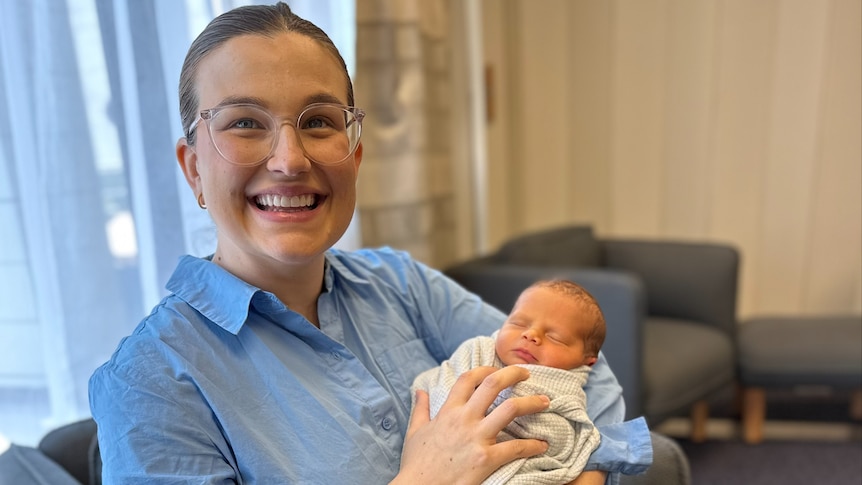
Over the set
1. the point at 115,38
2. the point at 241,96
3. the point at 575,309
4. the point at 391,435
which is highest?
the point at 115,38

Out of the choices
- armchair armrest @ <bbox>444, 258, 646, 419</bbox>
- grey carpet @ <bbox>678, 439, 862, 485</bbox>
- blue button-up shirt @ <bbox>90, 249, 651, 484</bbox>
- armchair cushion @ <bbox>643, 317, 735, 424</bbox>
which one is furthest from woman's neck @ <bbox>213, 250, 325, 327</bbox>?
grey carpet @ <bbox>678, 439, 862, 485</bbox>

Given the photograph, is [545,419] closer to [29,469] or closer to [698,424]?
[29,469]

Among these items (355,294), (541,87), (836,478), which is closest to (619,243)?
(541,87)

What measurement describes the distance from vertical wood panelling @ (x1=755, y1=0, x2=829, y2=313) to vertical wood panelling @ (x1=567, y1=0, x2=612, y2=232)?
0.75 metres

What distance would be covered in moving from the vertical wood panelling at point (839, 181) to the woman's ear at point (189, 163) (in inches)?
88.7

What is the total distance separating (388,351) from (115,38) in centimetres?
81

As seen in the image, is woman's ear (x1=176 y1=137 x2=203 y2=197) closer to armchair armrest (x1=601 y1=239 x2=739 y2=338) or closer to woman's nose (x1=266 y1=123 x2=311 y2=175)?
woman's nose (x1=266 y1=123 x2=311 y2=175)

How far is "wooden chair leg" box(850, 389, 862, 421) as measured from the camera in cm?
246

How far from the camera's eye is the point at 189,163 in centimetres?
100

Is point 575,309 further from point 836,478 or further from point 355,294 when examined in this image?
point 836,478

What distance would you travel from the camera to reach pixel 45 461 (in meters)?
1.07

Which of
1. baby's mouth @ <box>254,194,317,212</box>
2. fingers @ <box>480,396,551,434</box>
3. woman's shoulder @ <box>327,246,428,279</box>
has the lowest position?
fingers @ <box>480,396,551,434</box>

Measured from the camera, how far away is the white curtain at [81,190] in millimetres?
1130

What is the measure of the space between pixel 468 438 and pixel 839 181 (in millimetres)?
2341
